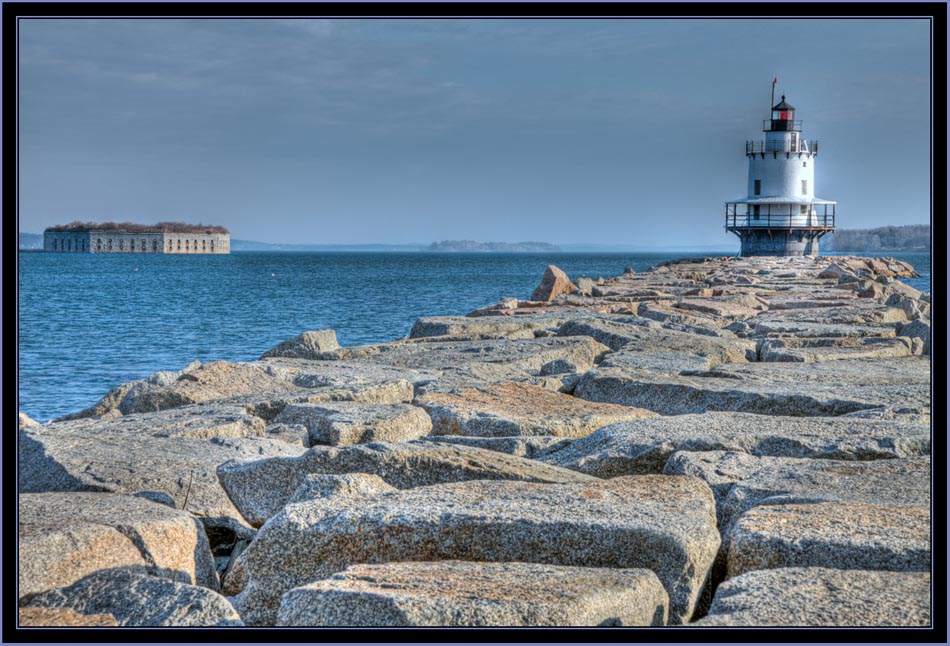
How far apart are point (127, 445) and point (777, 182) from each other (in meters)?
35.0

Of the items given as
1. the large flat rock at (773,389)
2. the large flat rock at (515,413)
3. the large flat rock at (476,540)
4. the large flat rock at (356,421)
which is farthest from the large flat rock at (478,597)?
the large flat rock at (773,389)

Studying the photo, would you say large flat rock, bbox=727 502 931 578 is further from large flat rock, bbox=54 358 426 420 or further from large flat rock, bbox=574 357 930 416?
large flat rock, bbox=54 358 426 420

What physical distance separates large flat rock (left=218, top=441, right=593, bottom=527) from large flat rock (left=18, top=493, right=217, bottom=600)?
412 mm

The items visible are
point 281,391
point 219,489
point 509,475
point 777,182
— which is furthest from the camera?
point 777,182

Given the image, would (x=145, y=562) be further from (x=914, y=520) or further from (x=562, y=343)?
(x=562, y=343)

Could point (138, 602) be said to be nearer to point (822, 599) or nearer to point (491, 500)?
point (491, 500)

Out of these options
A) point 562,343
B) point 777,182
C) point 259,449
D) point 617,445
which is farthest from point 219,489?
point 777,182

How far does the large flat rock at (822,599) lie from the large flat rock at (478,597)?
0.21 metres

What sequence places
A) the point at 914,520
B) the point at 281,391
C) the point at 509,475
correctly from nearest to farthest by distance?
the point at 914,520, the point at 509,475, the point at 281,391

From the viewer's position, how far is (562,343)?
25.6ft

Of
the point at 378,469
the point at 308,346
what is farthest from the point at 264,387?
the point at 378,469

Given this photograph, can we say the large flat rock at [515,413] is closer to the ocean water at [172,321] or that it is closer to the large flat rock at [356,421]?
the large flat rock at [356,421]

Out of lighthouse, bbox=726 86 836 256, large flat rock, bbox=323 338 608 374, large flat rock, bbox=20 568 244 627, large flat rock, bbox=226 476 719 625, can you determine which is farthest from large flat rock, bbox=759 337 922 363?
lighthouse, bbox=726 86 836 256

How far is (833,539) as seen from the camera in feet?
9.64
